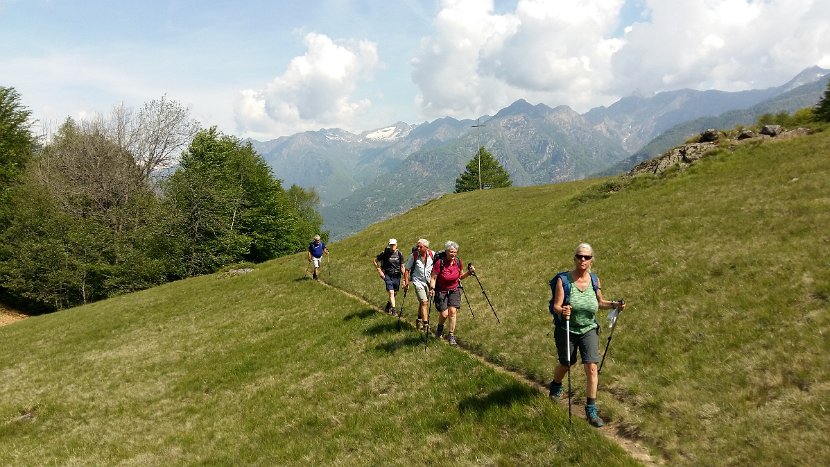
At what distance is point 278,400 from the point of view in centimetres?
1451

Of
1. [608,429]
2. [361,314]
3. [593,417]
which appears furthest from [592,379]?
[361,314]

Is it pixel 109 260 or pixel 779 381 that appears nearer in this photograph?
pixel 779 381

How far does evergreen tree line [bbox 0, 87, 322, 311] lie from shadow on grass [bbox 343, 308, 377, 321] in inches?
1723

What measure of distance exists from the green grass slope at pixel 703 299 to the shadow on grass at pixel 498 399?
4.48 ft

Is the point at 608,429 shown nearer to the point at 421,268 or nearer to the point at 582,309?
the point at 582,309

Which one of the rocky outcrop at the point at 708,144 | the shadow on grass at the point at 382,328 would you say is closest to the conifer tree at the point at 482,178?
the rocky outcrop at the point at 708,144

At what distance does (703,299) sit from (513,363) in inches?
254

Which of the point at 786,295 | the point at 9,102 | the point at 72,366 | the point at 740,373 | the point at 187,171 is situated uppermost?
the point at 9,102

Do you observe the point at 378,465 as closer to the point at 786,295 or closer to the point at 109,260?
the point at 786,295

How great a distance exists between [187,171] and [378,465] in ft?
220

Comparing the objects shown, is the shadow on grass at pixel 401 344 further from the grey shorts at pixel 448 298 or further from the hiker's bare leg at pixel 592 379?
the hiker's bare leg at pixel 592 379

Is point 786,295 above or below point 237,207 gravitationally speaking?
below

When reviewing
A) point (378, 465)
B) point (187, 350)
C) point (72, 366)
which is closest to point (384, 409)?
point (378, 465)

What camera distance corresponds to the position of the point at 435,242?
120 feet
